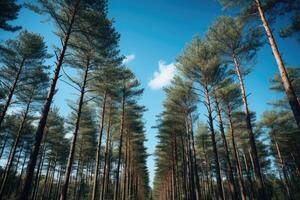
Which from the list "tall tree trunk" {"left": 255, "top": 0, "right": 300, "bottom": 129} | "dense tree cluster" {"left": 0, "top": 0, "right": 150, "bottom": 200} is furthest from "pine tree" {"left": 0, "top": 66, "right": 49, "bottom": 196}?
"tall tree trunk" {"left": 255, "top": 0, "right": 300, "bottom": 129}

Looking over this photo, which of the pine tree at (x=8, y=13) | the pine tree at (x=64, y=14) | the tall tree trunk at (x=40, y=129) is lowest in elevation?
the tall tree trunk at (x=40, y=129)

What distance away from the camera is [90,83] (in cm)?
1384

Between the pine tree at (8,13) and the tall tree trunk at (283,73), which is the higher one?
the pine tree at (8,13)

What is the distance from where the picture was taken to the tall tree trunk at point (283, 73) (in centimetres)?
742

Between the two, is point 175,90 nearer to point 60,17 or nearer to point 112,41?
point 112,41

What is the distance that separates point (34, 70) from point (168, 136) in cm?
1765

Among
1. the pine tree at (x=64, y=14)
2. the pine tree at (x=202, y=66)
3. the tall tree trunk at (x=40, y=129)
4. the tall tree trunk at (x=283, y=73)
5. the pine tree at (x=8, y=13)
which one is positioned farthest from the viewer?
the pine tree at (x=202, y=66)

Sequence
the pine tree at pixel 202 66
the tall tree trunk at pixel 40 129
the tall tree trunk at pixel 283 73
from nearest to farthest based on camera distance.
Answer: the tall tree trunk at pixel 40 129
the tall tree trunk at pixel 283 73
the pine tree at pixel 202 66

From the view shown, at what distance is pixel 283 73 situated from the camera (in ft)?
27.4

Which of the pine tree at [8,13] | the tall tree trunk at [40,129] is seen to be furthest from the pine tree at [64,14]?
the pine tree at [8,13]

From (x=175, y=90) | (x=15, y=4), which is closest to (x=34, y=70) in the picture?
(x=15, y=4)

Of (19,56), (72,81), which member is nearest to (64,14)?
(72,81)

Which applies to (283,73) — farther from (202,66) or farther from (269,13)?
(202,66)

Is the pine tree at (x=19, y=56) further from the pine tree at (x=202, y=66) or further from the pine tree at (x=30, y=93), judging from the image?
the pine tree at (x=202, y=66)
